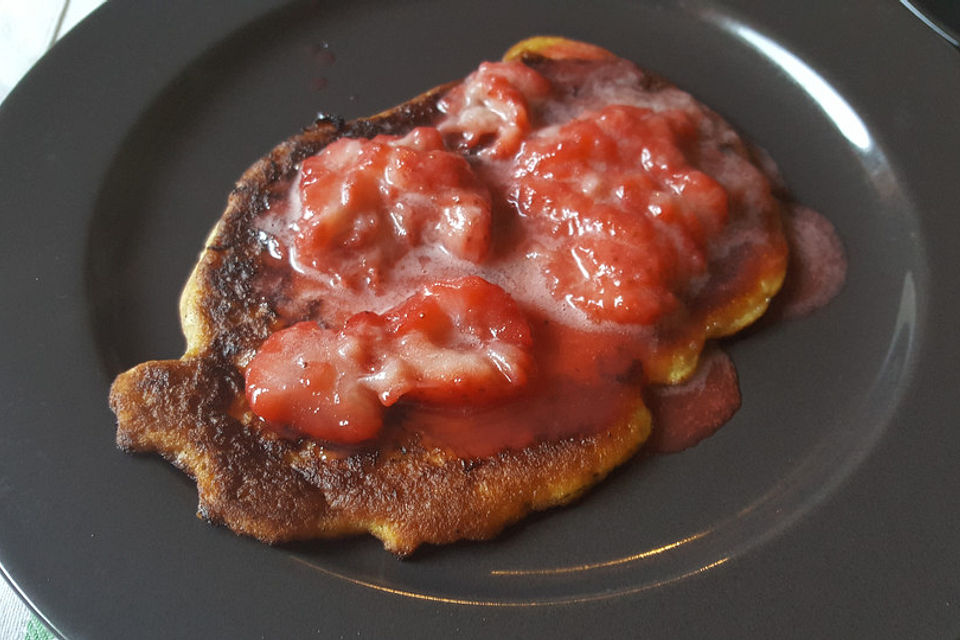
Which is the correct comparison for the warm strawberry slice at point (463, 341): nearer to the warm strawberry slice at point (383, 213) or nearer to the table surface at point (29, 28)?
the warm strawberry slice at point (383, 213)

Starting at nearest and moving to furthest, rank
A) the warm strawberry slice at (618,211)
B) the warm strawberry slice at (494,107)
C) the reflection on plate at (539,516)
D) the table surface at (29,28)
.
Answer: the reflection on plate at (539,516) < the warm strawberry slice at (618,211) < the warm strawberry slice at (494,107) < the table surface at (29,28)

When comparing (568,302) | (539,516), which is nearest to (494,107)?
(568,302)

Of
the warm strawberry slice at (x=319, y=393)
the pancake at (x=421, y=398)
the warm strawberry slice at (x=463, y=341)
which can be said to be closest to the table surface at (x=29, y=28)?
the pancake at (x=421, y=398)

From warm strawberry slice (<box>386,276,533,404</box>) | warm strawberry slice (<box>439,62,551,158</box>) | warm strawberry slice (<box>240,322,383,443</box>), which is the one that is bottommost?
warm strawberry slice (<box>240,322,383,443</box>)

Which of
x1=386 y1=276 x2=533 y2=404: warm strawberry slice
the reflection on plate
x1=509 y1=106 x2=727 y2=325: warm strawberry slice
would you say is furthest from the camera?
x1=509 y1=106 x2=727 y2=325: warm strawberry slice

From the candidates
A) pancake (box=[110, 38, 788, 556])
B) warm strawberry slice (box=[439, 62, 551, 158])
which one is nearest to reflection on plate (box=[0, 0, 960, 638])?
pancake (box=[110, 38, 788, 556])

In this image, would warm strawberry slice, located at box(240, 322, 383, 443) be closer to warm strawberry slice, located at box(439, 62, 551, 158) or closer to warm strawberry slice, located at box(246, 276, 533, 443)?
warm strawberry slice, located at box(246, 276, 533, 443)

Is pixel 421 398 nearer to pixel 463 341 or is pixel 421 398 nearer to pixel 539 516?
pixel 463 341

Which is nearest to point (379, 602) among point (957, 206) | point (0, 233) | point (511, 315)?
point (511, 315)
